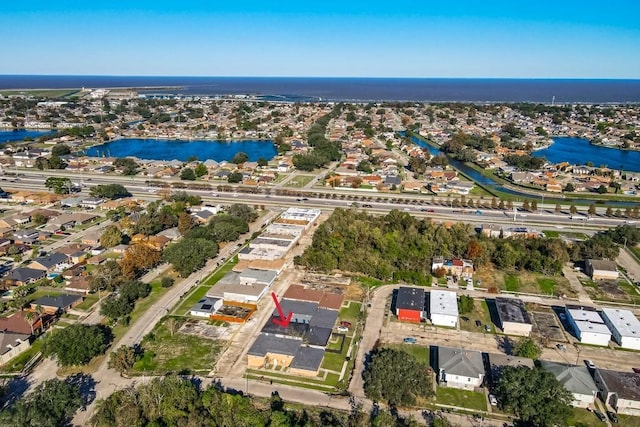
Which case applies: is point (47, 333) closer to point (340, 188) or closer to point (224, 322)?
point (224, 322)

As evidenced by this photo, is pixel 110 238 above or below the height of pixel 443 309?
above

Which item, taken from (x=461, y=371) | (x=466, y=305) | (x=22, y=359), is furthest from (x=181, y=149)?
(x=461, y=371)

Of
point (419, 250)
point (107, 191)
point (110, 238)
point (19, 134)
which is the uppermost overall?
point (419, 250)

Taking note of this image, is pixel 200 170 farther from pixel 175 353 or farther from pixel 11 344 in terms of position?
pixel 175 353

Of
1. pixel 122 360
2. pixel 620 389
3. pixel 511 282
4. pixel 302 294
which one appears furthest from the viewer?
pixel 511 282

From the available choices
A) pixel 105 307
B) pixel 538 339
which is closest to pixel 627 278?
pixel 538 339

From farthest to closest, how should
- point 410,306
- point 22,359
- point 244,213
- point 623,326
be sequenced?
point 244,213 < point 410,306 < point 623,326 < point 22,359

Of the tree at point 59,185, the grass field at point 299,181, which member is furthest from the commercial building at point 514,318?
the tree at point 59,185
